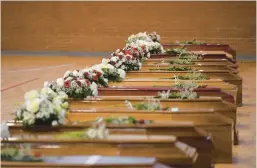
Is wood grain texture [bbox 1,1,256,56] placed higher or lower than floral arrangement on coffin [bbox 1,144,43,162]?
higher

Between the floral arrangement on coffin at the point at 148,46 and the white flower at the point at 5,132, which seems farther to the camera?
the floral arrangement on coffin at the point at 148,46

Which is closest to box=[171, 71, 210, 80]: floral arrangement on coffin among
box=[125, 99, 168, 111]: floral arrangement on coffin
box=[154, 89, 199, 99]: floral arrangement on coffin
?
box=[154, 89, 199, 99]: floral arrangement on coffin

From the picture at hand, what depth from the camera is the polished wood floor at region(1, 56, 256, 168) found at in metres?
5.38

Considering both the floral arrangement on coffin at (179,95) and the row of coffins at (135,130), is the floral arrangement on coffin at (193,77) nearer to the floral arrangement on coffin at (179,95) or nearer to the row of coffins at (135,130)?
the row of coffins at (135,130)

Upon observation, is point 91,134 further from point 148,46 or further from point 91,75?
point 148,46

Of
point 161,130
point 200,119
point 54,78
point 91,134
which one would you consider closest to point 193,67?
point 200,119

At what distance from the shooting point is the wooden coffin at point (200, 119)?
13.5 ft

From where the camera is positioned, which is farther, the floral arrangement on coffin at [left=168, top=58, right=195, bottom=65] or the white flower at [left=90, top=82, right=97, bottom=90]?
the floral arrangement on coffin at [left=168, top=58, right=195, bottom=65]

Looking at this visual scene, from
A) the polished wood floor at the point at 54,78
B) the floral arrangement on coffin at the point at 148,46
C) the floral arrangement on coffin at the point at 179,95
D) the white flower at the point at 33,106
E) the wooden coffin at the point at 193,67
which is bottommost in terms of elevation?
the polished wood floor at the point at 54,78

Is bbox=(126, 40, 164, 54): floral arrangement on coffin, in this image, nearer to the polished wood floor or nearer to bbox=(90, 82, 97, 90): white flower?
the polished wood floor

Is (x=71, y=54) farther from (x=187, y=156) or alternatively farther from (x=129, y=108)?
(x=187, y=156)

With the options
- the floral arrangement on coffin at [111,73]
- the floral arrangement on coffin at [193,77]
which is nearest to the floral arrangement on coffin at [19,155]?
the floral arrangement on coffin at [111,73]

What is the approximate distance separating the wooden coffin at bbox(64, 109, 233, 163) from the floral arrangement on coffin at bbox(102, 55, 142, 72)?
6.83 ft

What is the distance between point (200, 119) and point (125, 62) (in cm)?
258
